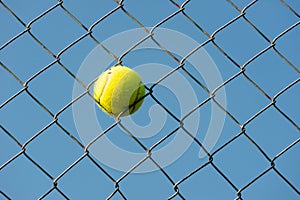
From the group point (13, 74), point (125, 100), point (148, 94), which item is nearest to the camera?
point (13, 74)

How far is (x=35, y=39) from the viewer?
2.57 meters

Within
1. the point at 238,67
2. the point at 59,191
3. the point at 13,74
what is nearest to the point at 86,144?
the point at 59,191

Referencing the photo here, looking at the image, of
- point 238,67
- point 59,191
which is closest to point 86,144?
point 59,191

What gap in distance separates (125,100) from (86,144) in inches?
13.5

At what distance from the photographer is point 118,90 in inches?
120

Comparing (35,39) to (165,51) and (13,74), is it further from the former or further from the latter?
(165,51)

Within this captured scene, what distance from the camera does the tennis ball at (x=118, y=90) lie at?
2990 millimetres

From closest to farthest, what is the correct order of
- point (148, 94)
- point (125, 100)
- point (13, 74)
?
point (13, 74) < point (148, 94) < point (125, 100)

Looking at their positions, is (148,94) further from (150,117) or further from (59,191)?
(59,191)

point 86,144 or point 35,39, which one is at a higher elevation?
point 35,39

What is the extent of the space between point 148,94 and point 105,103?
1.15 feet

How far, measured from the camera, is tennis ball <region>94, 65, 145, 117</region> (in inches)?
118

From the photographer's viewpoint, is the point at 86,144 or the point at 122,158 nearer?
the point at 86,144

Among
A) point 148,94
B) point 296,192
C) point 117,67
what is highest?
point 117,67
